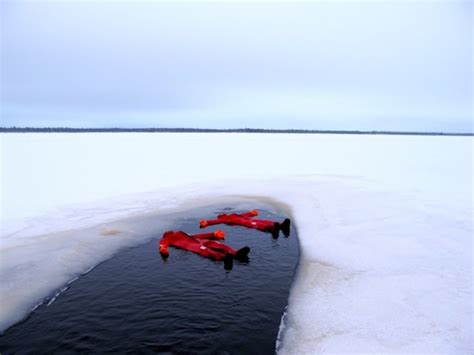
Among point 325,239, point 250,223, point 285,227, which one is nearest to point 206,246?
point 250,223

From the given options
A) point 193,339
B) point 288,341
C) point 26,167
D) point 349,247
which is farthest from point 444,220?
point 26,167

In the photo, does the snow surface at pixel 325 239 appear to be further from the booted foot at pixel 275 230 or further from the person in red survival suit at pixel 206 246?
the person in red survival suit at pixel 206 246

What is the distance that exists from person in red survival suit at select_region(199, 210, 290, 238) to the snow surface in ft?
1.58

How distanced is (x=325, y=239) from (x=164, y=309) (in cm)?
429

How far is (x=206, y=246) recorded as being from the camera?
819 cm

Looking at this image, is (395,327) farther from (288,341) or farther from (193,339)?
(193,339)

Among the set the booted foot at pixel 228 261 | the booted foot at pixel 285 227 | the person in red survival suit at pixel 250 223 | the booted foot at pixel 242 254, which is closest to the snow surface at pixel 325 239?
the booted foot at pixel 285 227

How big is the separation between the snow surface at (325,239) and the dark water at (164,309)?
367 mm

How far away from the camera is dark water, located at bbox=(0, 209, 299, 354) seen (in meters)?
4.78

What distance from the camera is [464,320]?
4762 millimetres

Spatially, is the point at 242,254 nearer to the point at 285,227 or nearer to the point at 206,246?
the point at 206,246

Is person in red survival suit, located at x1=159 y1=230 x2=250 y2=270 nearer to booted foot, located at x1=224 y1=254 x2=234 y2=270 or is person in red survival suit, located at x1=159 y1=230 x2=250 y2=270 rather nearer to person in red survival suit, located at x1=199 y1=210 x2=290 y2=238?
booted foot, located at x1=224 y1=254 x2=234 y2=270

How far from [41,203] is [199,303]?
27.2 feet

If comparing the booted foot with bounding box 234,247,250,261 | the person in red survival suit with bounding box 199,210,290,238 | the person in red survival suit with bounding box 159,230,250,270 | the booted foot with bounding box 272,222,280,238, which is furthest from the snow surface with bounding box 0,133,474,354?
the booted foot with bounding box 234,247,250,261
